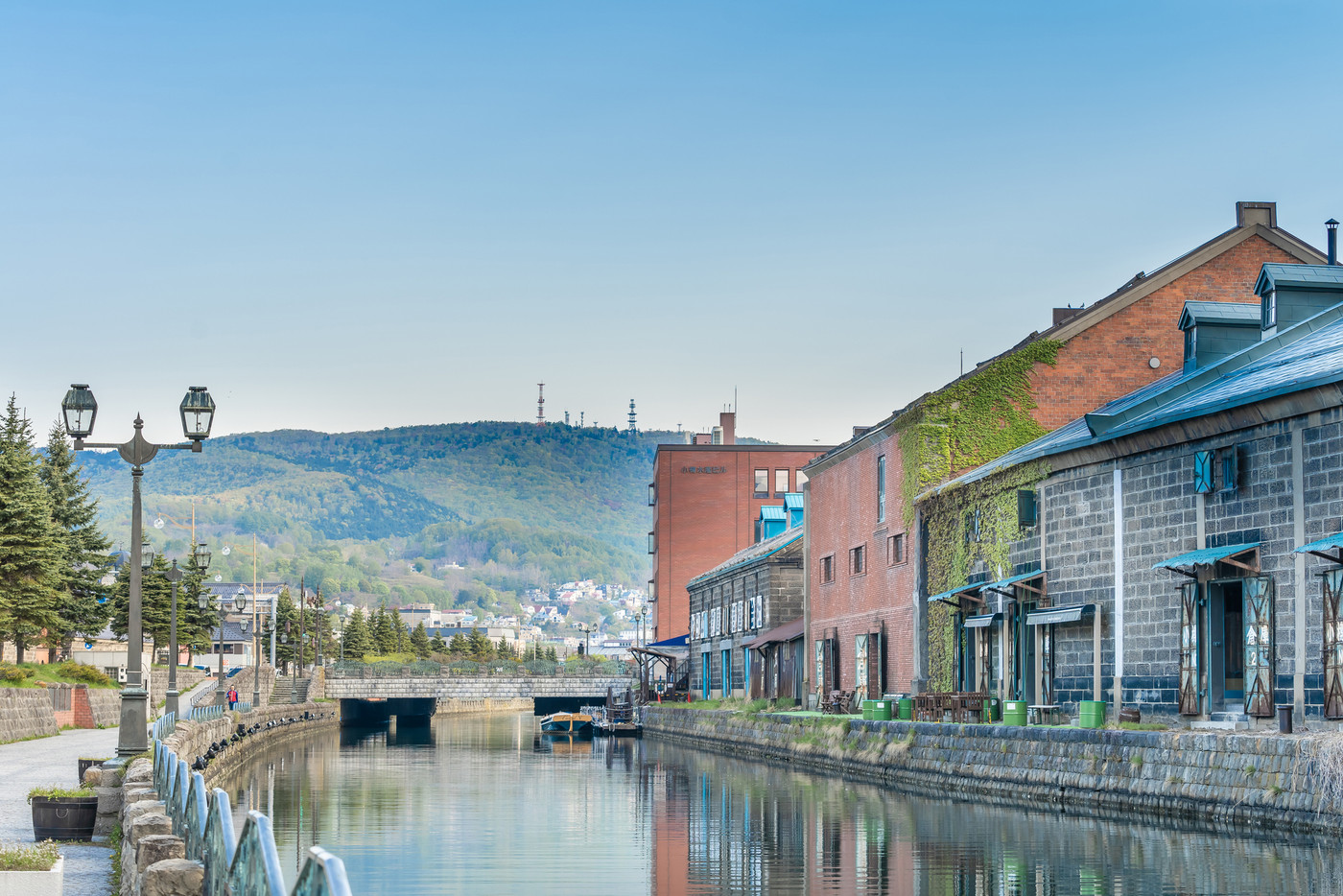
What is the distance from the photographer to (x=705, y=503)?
109m

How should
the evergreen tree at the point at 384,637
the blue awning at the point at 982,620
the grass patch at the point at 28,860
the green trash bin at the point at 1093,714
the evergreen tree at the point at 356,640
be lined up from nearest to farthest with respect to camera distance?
the grass patch at the point at 28,860 < the green trash bin at the point at 1093,714 < the blue awning at the point at 982,620 < the evergreen tree at the point at 356,640 < the evergreen tree at the point at 384,637

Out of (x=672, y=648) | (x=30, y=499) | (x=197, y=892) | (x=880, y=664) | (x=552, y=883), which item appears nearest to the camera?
(x=197, y=892)

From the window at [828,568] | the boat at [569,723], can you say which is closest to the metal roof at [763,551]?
the window at [828,568]

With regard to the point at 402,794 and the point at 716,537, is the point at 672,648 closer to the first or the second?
the point at 716,537

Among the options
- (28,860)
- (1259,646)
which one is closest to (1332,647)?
(1259,646)

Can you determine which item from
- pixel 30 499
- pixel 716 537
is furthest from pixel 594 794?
pixel 716 537

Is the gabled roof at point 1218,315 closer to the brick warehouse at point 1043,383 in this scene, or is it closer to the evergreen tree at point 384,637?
the brick warehouse at point 1043,383

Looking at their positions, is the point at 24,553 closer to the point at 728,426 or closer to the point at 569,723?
the point at 569,723

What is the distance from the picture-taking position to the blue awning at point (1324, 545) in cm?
2272

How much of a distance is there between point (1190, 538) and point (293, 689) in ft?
271

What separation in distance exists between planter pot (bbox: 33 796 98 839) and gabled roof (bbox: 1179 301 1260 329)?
82.8 ft

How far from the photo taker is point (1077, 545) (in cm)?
3281

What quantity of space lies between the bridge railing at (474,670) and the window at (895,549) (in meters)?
64.9

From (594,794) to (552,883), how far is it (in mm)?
15261
